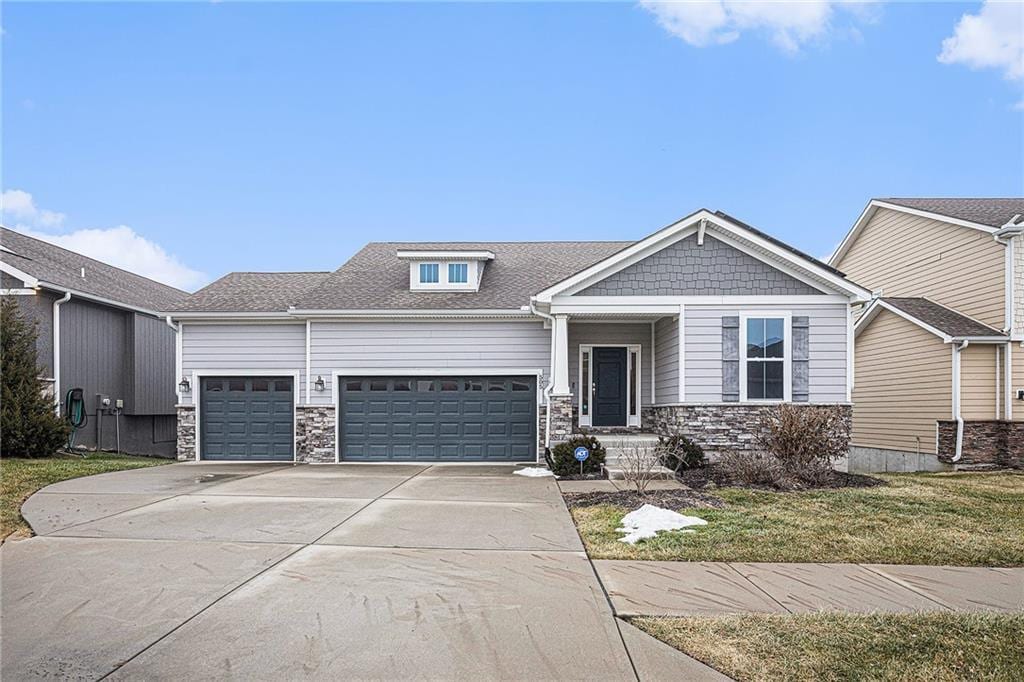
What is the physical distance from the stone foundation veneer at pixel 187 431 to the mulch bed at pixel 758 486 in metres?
11.1

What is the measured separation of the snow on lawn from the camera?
23.6 feet

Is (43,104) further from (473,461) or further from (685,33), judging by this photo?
(685,33)

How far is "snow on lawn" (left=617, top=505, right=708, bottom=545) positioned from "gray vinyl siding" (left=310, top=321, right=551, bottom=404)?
7.80 m

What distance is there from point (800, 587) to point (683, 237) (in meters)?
9.51

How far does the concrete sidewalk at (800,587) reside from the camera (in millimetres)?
5051

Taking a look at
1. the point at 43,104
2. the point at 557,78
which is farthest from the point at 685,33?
the point at 43,104

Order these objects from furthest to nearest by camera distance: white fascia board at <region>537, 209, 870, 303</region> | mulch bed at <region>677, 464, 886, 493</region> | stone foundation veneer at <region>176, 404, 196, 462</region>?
stone foundation veneer at <region>176, 404, 196, 462</region> → white fascia board at <region>537, 209, 870, 303</region> → mulch bed at <region>677, 464, 886, 493</region>

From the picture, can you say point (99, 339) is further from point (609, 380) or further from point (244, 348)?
point (609, 380)

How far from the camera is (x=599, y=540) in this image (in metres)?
7.07

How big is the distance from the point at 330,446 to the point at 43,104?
32.6 feet

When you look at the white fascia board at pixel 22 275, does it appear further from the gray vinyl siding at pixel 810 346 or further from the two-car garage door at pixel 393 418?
the gray vinyl siding at pixel 810 346

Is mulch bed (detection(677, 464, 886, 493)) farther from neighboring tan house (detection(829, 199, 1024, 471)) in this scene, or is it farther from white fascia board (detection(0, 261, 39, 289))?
white fascia board (detection(0, 261, 39, 289))

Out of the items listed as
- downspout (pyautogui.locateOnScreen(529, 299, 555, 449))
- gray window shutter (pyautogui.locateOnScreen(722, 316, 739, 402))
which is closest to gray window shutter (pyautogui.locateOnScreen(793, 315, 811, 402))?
gray window shutter (pyautogui.locateOnScreen(722, 316, 739, 402))

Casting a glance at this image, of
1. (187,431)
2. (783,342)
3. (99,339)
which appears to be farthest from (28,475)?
(783,342)
